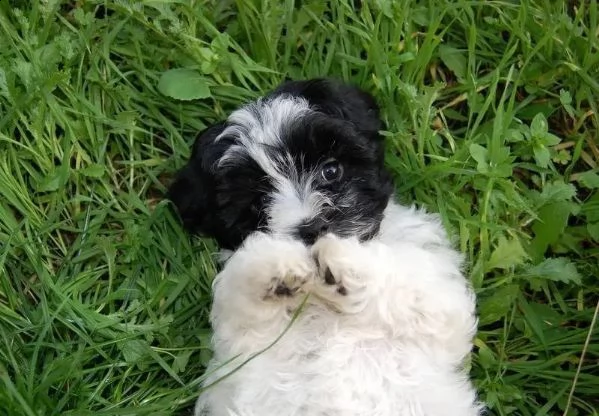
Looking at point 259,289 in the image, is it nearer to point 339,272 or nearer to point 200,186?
point 339,272

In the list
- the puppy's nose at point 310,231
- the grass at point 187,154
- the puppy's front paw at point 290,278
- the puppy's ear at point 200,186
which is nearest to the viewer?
the puppy's front paw at point 290,278

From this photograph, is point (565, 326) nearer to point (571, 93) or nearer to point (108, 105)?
point (571, 93)

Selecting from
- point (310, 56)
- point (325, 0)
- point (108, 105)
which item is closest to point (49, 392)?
point (108, 105)

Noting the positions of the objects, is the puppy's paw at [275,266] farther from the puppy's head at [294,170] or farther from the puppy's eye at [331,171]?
the puppy's eye at [331,171]

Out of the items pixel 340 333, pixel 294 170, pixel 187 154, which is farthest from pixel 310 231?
pixel 187 154

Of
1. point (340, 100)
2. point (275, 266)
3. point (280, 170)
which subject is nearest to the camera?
point (275, 266)

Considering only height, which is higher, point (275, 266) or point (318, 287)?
point (275, 266)

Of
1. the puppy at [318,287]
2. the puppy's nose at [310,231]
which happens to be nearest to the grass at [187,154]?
the puppy at [318,287]
